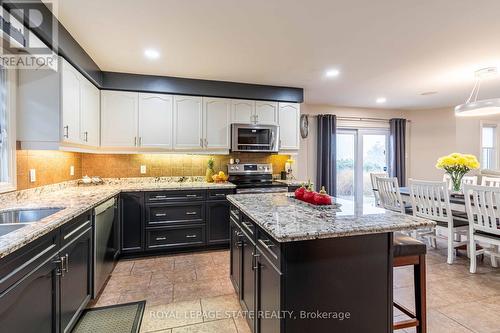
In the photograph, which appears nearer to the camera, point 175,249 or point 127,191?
point 127,191

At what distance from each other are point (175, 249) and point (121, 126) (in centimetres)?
185

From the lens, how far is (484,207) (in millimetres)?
2787

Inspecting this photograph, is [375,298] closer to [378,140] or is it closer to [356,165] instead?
[356,165]

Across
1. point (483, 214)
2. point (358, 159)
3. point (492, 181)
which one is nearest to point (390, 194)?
point (483, 214)

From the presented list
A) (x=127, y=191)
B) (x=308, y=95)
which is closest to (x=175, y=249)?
(x=127, y=191)

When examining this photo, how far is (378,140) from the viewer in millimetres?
5957

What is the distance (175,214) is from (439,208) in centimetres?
337

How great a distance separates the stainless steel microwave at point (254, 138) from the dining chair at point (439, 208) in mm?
2022

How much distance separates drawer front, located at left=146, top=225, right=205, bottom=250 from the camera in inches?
136

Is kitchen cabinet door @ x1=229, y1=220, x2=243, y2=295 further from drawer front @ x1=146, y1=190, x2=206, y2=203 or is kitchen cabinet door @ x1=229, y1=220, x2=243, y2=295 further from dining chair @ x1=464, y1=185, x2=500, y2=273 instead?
dining chair @ x1=464, y1=185, x2=500, y2=273

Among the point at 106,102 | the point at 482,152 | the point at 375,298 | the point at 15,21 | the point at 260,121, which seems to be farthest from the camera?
the point at 482,152

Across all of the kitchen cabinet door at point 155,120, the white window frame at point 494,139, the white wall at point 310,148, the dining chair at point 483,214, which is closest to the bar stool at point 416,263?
the dining chair at point 483,214

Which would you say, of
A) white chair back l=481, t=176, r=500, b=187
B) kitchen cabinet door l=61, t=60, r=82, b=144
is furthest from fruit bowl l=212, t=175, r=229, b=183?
white chair back l=481, t=176, r=500, b=187

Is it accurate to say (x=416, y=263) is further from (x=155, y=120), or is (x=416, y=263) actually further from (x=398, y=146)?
(x=398, y=146)
